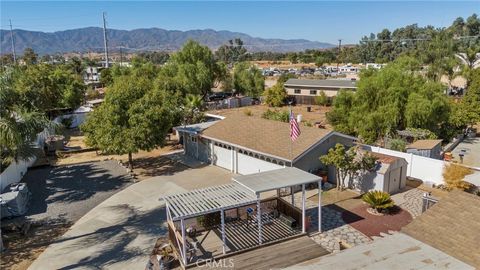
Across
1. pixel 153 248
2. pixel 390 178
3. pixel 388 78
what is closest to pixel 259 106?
pixel 388 78

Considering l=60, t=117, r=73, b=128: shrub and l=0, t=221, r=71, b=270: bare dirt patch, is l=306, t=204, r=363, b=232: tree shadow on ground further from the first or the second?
l=60, t=117, r=73, b=128: shrub

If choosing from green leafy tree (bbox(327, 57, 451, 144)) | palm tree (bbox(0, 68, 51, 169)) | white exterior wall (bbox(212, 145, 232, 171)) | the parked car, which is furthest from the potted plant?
the parked car

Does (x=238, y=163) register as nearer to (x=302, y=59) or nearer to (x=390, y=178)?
(x=390, y=178)

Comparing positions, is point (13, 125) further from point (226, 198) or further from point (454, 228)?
point (454, 228)

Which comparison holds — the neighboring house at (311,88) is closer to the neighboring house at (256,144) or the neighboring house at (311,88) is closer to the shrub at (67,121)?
the neighboring house at (256,144)

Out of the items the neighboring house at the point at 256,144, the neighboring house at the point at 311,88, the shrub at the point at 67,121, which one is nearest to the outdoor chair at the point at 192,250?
the neighboring house at the point at 256,144

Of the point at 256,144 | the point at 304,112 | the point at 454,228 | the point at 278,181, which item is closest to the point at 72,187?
the point at 256,144
